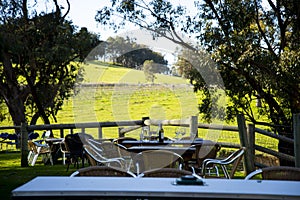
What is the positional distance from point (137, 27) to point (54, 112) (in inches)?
290

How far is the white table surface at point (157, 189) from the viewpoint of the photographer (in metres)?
2.65

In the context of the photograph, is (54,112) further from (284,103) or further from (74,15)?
(284,103)

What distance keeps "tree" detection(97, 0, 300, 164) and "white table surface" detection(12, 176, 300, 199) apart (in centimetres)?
764

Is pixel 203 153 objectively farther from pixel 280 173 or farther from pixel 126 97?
pixel 126 97

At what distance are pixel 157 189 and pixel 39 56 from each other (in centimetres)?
1394

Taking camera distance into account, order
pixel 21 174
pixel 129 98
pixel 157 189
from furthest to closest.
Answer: pixel 129 98 → pixel 21 174 → pixel 157 189

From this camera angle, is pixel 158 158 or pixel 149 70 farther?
pixel 149 70

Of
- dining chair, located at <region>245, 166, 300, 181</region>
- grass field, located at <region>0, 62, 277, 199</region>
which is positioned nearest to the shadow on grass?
dining chair, located at <region>245, 166, 300, 181</region>

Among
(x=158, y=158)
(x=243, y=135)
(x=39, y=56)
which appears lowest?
(x=158, y=158)

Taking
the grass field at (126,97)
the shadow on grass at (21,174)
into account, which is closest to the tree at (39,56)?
the grass field at (126,97)

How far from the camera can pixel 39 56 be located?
1606 centimetres

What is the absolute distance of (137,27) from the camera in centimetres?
1302

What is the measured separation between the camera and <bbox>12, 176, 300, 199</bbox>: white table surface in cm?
265

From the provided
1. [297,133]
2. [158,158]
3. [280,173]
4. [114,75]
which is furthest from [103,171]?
[114,75]
